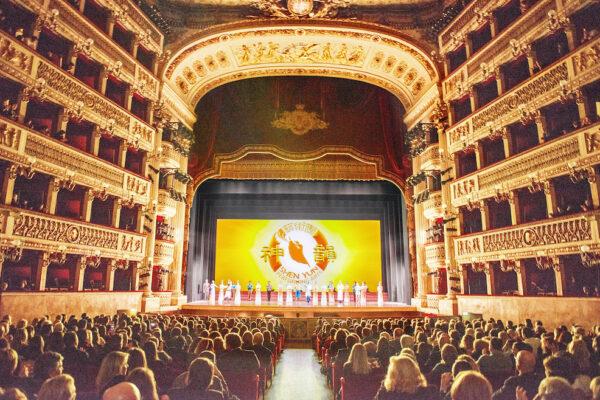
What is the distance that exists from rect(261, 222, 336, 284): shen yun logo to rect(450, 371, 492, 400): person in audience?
2237cm

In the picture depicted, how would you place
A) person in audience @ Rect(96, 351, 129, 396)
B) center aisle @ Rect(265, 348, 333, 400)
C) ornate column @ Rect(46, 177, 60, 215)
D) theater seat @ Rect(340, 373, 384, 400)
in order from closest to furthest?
person in audience @ Rect(96, 351, 129, 396), theater seat @ Rect(340, 373, 384, 400), center aisle @ Rect(265, 348, 333, 400), ornate column @ Rect(46, 177, 60, 215)

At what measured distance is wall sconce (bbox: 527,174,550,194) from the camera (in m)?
12.1

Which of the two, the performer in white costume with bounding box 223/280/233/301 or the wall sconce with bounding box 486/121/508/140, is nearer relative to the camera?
the wall sconce with bounding box 486/121/508/140

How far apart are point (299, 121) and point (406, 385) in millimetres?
19608

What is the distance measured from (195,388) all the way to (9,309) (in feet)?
31.1

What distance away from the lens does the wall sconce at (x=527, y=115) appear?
12652 mm

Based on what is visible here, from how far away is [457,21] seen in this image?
1647 centimetres

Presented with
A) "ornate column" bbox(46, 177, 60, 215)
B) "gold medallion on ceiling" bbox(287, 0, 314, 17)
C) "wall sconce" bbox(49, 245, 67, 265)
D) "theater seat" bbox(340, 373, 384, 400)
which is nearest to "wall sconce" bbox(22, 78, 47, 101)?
"ornate column" bbox(46, 177, 60, 215)

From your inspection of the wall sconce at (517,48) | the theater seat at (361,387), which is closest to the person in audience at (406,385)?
the theater seat at (361,387)

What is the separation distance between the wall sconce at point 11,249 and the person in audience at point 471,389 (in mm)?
11326

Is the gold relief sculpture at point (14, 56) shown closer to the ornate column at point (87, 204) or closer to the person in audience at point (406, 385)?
the ornate column at point (87, 204)

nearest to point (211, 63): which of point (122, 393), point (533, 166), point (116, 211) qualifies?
point (116, 211)

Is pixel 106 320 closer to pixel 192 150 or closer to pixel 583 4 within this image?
pixel 192 150

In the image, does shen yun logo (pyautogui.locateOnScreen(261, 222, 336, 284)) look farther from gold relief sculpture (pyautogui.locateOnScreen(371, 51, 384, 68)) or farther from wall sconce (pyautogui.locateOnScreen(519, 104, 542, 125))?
wall sconce (pyautogui.locateOnScreen(519, 104, 542, 125))
